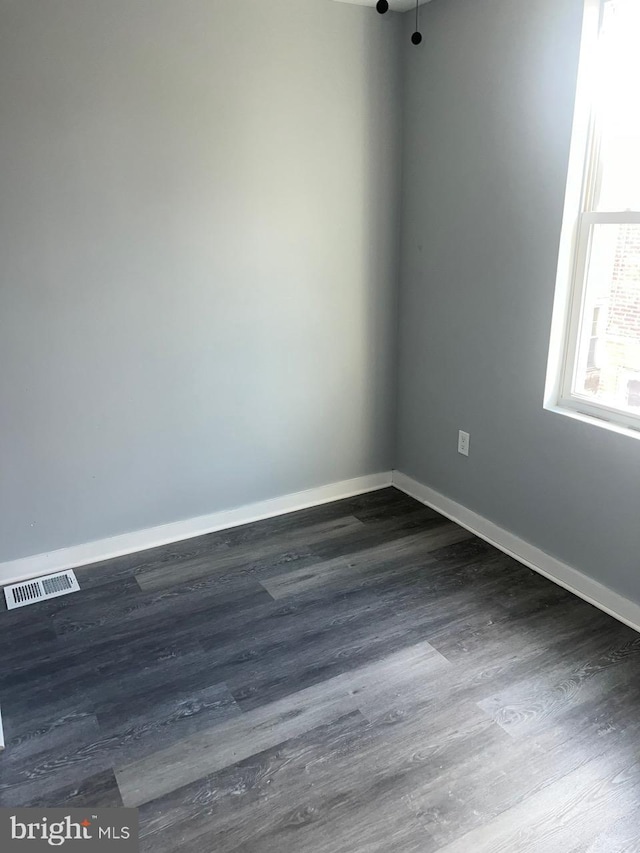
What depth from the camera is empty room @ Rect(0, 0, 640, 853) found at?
1.80 metres

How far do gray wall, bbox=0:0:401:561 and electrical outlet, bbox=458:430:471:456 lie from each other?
0.59m

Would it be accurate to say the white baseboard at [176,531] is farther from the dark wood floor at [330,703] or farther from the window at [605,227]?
the window at [605,227]

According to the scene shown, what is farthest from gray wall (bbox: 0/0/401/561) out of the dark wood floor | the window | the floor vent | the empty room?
the window

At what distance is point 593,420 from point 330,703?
1379mm

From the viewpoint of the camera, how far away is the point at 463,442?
3.07 m

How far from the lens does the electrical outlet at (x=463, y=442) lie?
3.05 meters

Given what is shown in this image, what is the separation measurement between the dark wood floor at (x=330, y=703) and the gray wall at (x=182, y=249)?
1.71ft

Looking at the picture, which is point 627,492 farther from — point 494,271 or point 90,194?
point 90,194

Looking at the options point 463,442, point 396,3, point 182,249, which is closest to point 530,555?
point 463,442

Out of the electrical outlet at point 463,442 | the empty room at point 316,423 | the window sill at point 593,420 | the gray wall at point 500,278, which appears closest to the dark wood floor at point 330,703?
the empty room at point 316,423

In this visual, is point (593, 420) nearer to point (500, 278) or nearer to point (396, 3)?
point (500, 278)

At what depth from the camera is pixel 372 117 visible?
3.02 m

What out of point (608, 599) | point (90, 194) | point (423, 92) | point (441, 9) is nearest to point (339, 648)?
point (608, 599)

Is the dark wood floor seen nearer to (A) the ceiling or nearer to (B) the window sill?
(B) the window sill
